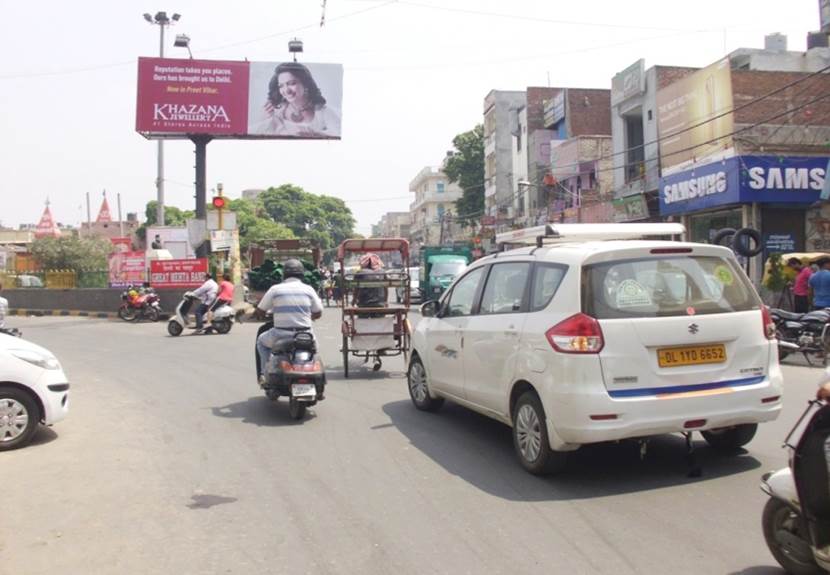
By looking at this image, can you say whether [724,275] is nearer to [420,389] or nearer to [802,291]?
[420,389]

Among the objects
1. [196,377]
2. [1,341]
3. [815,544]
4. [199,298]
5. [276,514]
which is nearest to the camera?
[815,544]

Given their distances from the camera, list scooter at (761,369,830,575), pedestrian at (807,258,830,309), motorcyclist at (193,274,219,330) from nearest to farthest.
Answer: scooter at (761,369,830,575) < pedestrian at (807,258,830,309) < motorcyclist at (193,274,219,330)

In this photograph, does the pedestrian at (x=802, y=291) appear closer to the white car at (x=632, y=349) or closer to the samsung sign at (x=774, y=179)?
the samsung sign at (x=774, y=179)

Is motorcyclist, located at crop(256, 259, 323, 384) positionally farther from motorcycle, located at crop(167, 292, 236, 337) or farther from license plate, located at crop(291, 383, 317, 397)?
motorcycle, located at crop(167, 292, 236, 337)

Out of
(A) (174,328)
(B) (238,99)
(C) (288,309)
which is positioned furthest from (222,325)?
(B) (238,99)

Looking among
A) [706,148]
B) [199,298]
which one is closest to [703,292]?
[199,298]

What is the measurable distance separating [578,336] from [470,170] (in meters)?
56.9

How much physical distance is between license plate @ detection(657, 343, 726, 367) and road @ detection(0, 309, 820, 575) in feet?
2.95

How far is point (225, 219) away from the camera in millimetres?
24703

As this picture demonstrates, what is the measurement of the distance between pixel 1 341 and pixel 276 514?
381 centimetres

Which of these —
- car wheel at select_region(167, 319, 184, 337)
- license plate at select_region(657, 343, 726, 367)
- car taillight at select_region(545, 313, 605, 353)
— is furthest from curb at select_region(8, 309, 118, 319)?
license plate at select_region(657, 343, 726, 367)

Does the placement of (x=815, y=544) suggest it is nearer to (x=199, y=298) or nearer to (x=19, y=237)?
(x=199, y=298)

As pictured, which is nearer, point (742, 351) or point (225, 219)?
point (742, 351)

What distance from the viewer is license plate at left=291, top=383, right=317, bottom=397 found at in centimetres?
768
